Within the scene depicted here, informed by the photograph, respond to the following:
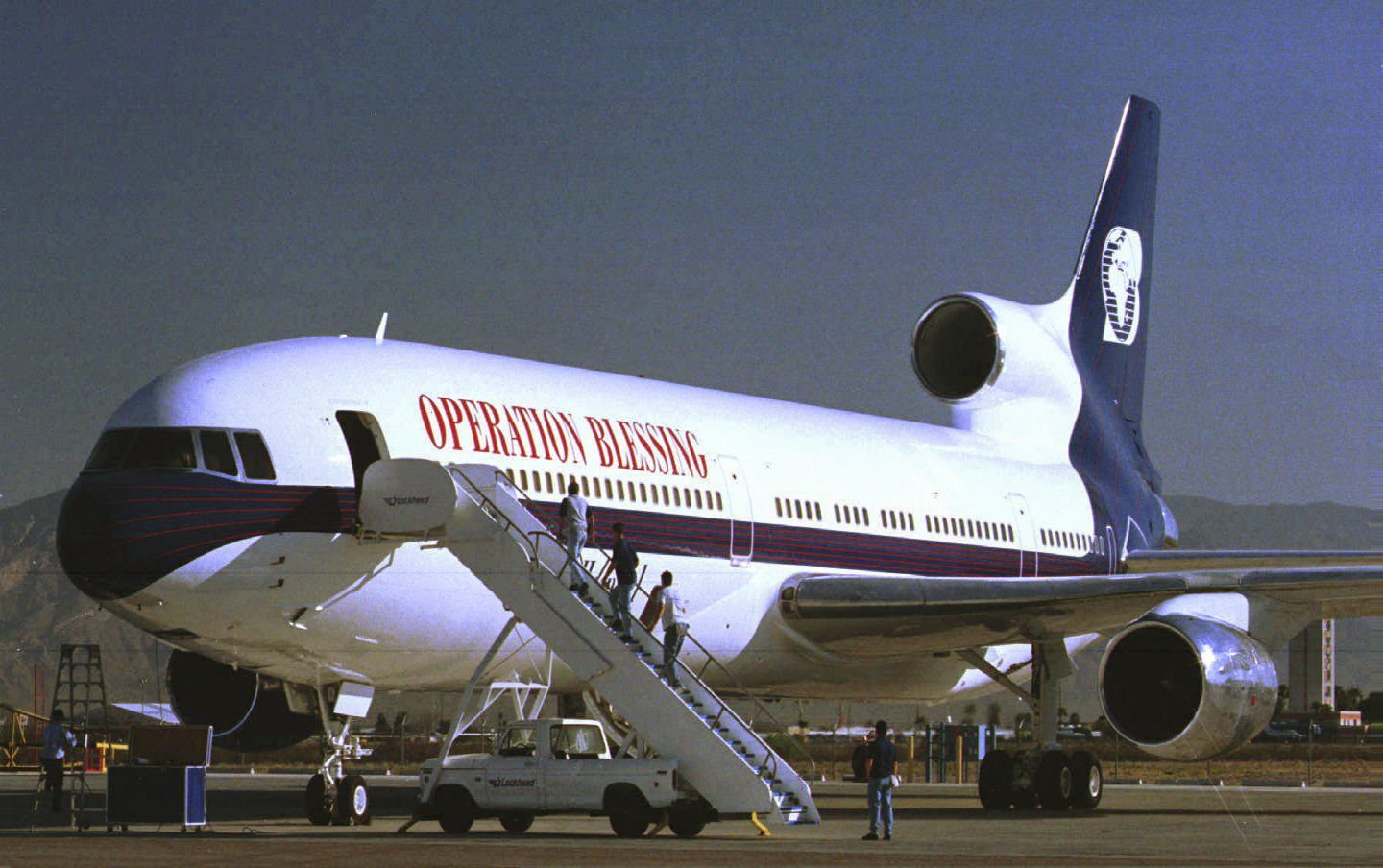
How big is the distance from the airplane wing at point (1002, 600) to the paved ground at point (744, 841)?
1.96m

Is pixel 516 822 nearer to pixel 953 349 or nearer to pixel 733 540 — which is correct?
pixel 733 540

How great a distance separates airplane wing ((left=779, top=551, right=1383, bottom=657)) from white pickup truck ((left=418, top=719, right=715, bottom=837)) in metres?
4.59

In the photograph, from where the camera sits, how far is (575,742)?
16.1m

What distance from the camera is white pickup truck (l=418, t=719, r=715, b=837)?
15.1 metres

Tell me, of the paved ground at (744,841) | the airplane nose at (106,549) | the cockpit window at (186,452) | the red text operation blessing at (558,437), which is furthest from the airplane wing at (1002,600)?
the airplane nose at (106,549)

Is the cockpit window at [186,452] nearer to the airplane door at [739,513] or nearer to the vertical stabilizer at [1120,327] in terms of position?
the airplane door at [739,513]

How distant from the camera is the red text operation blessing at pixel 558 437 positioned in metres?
16.7

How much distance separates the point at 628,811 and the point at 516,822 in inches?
56.2

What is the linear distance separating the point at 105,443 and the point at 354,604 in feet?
7.83

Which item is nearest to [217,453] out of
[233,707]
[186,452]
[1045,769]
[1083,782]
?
[186,452]

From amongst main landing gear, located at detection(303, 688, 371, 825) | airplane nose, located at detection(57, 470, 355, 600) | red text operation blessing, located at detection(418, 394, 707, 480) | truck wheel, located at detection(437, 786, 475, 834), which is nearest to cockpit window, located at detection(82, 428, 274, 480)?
airplane nose, located at detection(57, 470, 355, 600)

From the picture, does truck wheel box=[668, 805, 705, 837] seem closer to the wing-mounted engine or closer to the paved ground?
the paved ground

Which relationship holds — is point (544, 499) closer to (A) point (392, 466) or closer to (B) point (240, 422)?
(A) point (392, 466)

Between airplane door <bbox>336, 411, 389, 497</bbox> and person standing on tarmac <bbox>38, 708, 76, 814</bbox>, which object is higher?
airplane door <bbox>336, 411, 389, 497</bbox>
